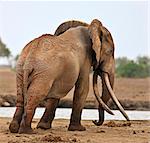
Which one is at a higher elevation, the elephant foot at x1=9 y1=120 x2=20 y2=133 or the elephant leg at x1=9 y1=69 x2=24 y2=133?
the elephant leg at x1=9 y1=69 x2=24 y2=133

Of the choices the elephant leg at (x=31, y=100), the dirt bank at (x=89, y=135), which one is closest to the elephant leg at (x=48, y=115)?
the dirt bank at (x=89, y=135)

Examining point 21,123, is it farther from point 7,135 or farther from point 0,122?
point 0,122

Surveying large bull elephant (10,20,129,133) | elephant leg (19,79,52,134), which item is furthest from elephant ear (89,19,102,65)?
elephant leg (19,79,52,134)

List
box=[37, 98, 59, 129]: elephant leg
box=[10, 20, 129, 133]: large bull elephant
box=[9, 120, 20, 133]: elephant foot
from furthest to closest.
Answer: box=[37, 98, 59, 129]: elephant leg, box=[9, 120, 20, 133]: elephant foot, box=[10, 20, 129, 133]: large bull elephant

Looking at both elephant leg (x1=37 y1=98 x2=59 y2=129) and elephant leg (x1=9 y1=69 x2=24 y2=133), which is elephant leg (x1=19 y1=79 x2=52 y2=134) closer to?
elephant leg (x1=9 y1=69 x2=24 y2=133)

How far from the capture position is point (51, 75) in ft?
29.1

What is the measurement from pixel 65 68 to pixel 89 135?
1146 mm

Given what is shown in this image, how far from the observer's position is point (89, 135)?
888cm

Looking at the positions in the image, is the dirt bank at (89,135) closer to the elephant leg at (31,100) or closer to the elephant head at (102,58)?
the elephant leg at (31,100)

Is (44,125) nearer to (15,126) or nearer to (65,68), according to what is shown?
(15,126)

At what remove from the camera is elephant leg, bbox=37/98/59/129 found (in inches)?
392

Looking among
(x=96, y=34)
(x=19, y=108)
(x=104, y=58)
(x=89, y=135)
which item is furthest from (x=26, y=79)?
(x=104, y=58)

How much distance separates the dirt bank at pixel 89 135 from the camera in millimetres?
7926

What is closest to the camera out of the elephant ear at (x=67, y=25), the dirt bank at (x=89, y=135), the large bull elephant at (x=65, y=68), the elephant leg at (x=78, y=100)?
the dirt bank at (x=89, y=135)
